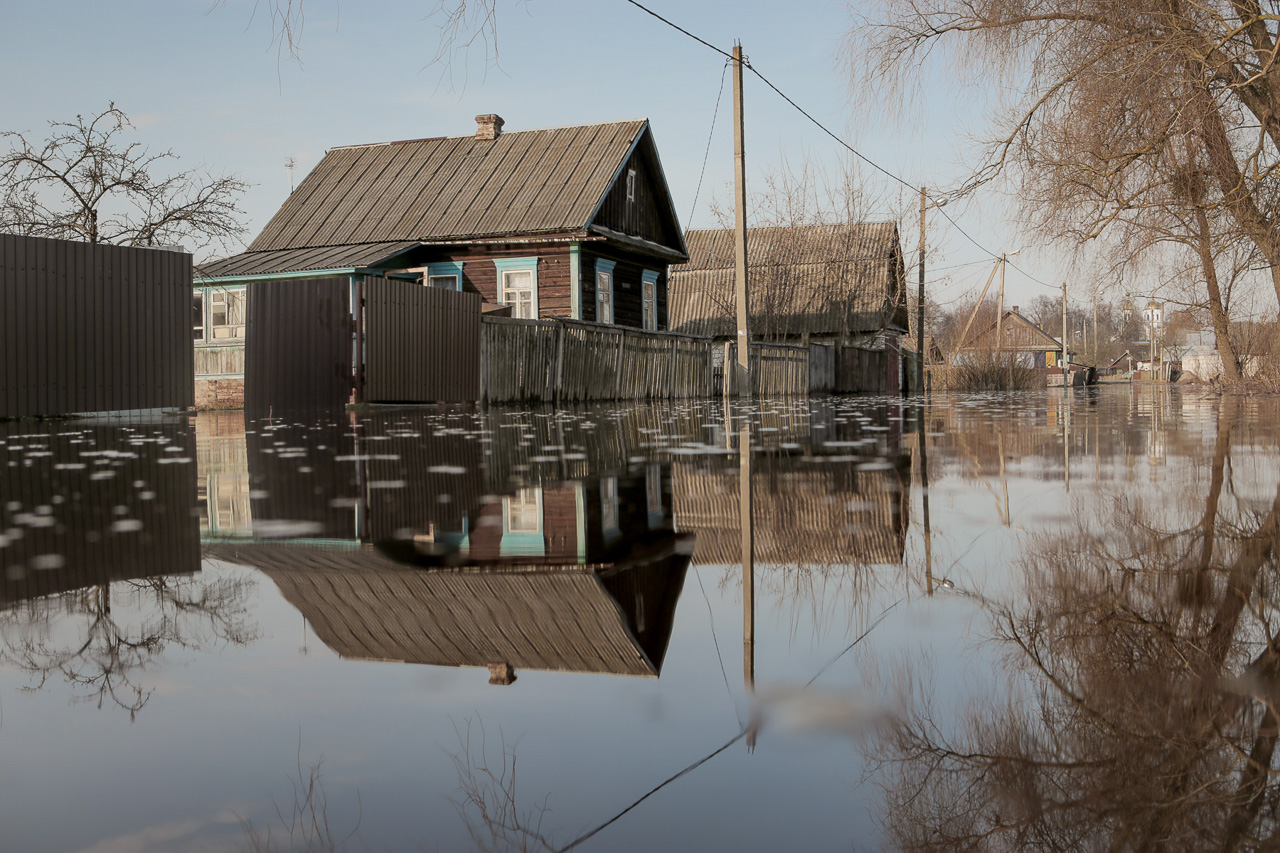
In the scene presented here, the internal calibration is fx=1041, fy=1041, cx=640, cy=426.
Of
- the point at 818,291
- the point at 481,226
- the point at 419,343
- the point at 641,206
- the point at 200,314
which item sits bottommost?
the point at 419,343

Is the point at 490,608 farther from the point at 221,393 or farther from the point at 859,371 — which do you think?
the point at 859,371

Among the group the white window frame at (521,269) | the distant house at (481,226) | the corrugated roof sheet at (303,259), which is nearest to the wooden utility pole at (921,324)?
the distant house at (481,226)

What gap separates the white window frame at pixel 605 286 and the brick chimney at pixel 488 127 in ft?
16.9

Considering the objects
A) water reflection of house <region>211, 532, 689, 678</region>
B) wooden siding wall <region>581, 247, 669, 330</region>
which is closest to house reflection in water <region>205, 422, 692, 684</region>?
water reflection of house <region>211, 532, 689, 678</region>

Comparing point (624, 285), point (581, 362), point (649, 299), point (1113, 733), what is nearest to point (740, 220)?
point (581, 362)

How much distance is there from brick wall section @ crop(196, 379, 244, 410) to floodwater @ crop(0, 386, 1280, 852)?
67.1 ft

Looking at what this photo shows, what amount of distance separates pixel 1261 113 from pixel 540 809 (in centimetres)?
1722

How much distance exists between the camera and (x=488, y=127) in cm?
2872

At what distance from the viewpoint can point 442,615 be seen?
243cm

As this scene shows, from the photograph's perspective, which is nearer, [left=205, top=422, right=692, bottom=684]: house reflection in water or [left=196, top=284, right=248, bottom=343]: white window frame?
[left=205, top=422, right=692, bottom=684]: house reflection in water

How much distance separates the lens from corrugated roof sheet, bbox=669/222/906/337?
124ft

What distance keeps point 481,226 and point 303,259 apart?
4195 mm

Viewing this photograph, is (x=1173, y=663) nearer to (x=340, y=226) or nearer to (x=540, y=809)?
(x=540, y=809)

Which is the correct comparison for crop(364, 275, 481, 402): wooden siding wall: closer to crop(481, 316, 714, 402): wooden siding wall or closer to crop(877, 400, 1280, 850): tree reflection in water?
crop(481, 316, 714, 402): wooden siding wall
